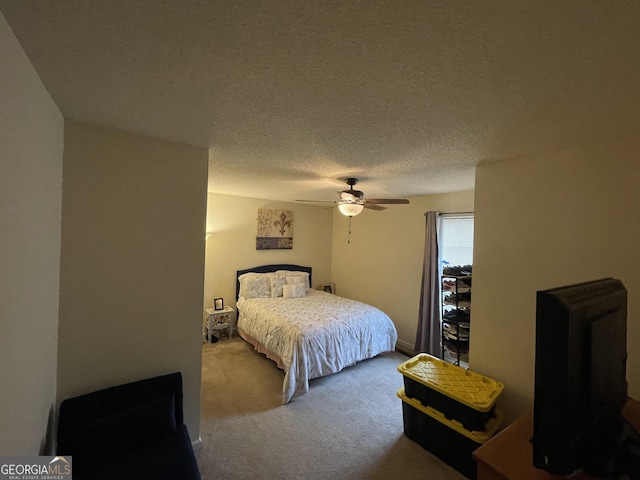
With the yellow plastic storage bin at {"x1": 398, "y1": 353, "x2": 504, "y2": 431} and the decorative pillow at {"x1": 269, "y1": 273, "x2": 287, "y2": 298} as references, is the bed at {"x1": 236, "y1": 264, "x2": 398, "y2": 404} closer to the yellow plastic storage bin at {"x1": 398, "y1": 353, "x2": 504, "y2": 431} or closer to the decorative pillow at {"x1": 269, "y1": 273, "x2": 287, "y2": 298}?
the decorative pillow at {"x1": 269, "y1": 273, "x2": 287, "y2": 298}

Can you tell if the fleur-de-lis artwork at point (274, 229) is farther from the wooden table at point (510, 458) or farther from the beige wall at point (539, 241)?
the wooden table at point (510, 458)

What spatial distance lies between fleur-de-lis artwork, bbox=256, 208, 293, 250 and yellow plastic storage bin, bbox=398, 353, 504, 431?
3.15 meters

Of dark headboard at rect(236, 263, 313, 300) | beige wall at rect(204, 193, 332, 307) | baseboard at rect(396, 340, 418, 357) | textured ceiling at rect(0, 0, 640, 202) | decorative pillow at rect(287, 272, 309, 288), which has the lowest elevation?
baseboard at rect(396, 340, 418, 357)

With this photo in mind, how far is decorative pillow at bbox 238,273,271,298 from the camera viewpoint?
4.30 metres

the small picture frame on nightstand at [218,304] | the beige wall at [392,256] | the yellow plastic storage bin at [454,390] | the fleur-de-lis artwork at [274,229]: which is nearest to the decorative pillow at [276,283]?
the fleur-de-lis artwork at [274,229]

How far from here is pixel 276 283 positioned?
449cm

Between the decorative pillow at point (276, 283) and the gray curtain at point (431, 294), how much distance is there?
7.16ft

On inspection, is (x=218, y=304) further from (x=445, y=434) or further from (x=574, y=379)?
(x=574, y=379)

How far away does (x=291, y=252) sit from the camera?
5129 mm

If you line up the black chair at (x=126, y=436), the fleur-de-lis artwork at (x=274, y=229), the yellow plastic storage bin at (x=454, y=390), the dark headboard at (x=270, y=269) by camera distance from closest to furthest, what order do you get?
the black chair at (x=126, y=436) → the yellow plastic storage bin at (x=454, y=390) → the dark headboard at (x=270, y=269) → the fleur-de-lis artwork at (x=274, y=229)

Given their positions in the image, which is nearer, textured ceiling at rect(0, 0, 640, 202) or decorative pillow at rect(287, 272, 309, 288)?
textured ceiling at rect(0, 0, 640, 202)

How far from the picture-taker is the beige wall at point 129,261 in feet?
5.23

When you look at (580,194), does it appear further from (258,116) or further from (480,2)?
(258,116)

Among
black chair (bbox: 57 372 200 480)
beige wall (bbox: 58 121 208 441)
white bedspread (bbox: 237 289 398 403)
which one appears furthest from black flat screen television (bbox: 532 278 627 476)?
white bedspread (bbox: 237 289 398 403)
